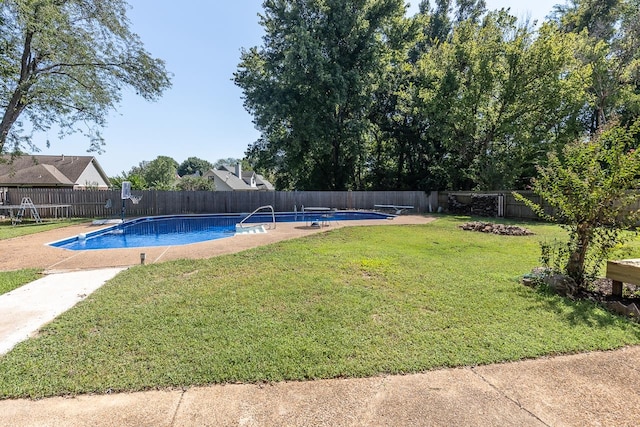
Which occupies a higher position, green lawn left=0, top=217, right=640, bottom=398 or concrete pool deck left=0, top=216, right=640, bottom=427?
green lawn left=0, top=217, right=640, bottom=398

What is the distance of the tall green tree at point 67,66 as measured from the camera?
11935mm

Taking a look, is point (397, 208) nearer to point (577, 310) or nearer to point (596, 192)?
point (596, 192)

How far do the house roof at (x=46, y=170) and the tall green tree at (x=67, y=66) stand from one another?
9.79 metres

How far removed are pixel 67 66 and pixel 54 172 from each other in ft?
50.1

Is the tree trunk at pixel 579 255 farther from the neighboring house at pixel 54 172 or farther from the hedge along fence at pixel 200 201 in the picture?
the neighboring house at pixel 54 172

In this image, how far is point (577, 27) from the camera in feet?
68.4

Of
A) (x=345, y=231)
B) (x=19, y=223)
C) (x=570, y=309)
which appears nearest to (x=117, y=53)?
(x=19, y=223)

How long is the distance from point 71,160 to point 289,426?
3350cm

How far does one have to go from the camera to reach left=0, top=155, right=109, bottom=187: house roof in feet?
74.8

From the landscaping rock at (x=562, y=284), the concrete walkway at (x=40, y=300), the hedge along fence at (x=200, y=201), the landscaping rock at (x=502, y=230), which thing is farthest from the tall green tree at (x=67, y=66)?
the landscaping rock at (x=562, y=284)

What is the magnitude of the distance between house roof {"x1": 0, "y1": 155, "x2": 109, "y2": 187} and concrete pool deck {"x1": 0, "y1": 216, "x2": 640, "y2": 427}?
2603 cm

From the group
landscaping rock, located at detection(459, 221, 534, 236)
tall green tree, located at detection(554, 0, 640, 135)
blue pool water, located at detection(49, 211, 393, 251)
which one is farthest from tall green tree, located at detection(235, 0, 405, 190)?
tall green tree, located at detection(554, 0, 640, 135)

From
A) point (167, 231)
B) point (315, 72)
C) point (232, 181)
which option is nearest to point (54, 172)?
point (232, 181)

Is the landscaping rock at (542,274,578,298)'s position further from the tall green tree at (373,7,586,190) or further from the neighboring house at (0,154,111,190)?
the neighboring house at (0,154,111,190)
